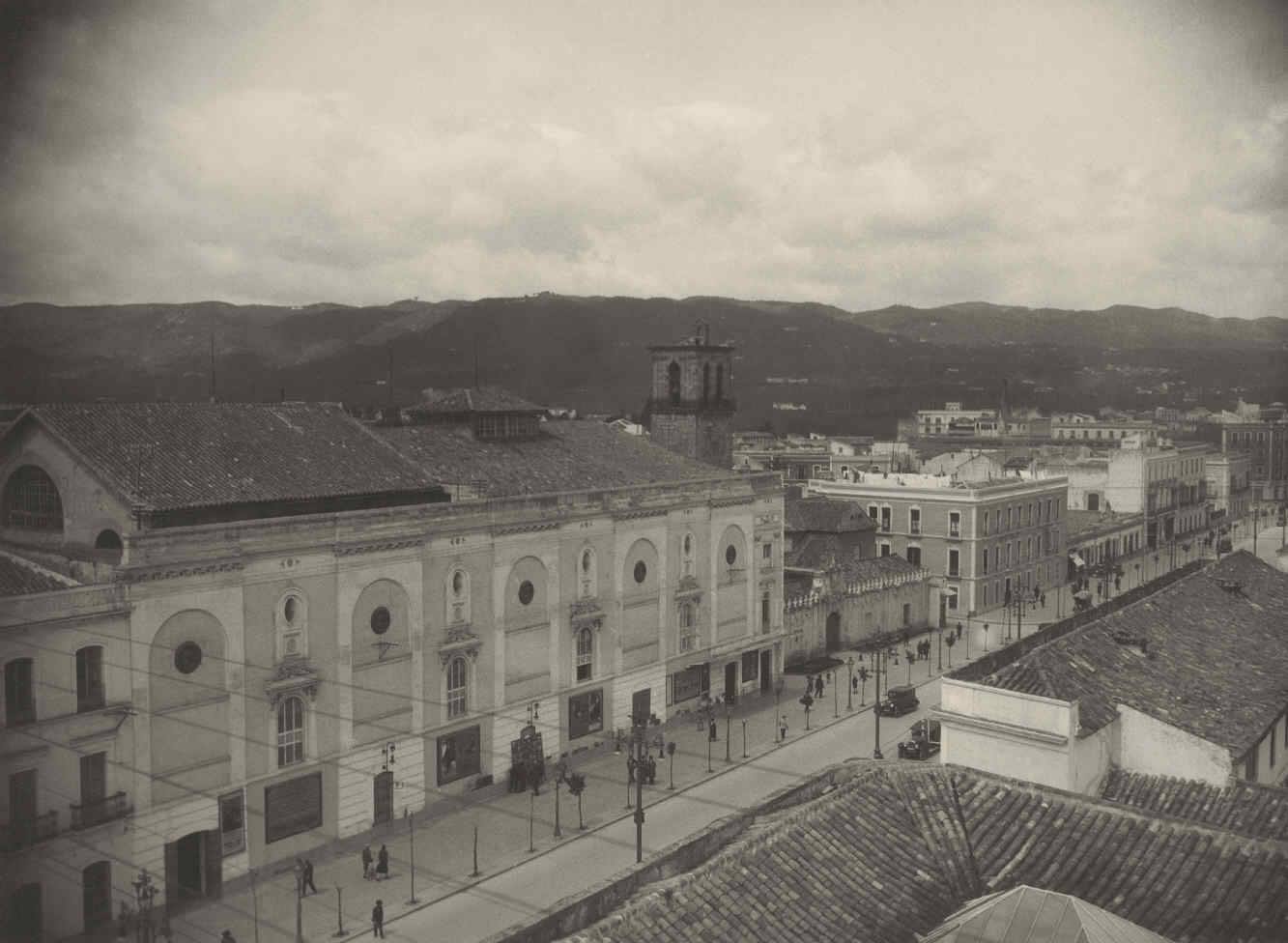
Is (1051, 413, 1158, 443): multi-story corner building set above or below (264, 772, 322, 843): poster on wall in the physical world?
above

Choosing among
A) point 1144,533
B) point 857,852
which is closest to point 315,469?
point 857,852

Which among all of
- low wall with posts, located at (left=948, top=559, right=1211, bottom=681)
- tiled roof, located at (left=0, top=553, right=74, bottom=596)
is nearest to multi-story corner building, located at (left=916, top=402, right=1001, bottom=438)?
low wall with posts, located at (left=948, top=559, right=1211, bottom=681)

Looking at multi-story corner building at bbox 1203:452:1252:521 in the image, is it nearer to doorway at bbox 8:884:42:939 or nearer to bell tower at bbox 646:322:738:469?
bell tower at bbox 646:322:738:469

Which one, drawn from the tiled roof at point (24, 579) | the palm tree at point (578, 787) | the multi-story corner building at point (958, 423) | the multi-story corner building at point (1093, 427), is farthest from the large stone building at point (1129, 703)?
the multi-story corner building at point (1093, 427)

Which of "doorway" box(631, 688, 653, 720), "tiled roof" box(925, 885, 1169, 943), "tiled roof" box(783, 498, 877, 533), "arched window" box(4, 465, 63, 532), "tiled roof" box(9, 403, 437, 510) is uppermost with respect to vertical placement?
"tiled roof" box(9, 403, 437, 510)

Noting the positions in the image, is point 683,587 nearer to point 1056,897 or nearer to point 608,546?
point 608,546

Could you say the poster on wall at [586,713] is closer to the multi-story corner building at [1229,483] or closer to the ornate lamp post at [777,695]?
the ornate lamp post at [777,695]

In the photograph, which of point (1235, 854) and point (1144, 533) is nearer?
point (1235, 854)
